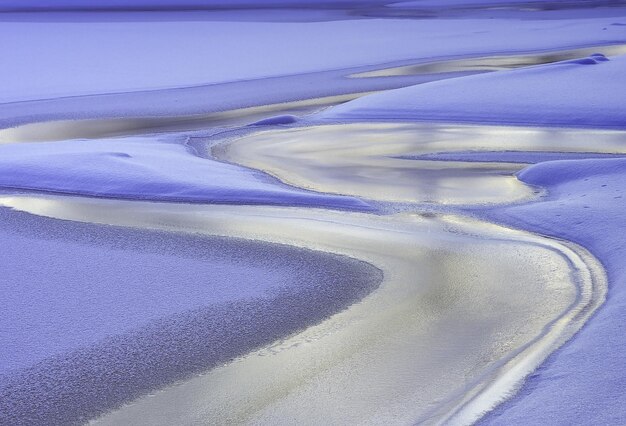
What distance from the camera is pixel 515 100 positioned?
7242 mm

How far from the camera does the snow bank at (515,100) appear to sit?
6727mm

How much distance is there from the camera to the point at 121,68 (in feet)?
34.9

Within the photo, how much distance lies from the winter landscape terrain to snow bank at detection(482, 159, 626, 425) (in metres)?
0.01

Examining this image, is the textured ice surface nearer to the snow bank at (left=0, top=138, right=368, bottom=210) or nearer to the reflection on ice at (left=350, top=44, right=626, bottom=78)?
the snow bank at (left=0, top=138, right=368, bottom=210)

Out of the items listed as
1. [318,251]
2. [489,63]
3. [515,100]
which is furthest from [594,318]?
[489,63]

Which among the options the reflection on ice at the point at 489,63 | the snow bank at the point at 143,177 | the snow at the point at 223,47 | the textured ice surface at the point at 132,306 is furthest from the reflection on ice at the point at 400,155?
the snow at the point at 223,47

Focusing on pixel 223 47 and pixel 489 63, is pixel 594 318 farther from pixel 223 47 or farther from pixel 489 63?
pixel 223 47

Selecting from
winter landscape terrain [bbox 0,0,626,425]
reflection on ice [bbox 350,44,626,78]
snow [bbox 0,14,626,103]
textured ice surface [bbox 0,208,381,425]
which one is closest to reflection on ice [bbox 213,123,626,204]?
winter landscape terrain [bbox 0,0,626,425]

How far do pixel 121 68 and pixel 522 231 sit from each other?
745 cm

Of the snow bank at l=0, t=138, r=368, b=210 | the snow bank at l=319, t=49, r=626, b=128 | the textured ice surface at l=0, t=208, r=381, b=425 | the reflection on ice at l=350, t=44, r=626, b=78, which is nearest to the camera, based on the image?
the textured ice surface at l=0, t=208, r=381, b=425

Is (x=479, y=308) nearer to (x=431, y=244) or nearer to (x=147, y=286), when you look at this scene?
(x=431, y=244)

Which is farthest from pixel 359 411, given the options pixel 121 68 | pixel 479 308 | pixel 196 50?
pixel 196 50

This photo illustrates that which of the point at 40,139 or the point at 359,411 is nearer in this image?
the point at 359,411

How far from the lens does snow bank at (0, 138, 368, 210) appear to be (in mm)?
4895
